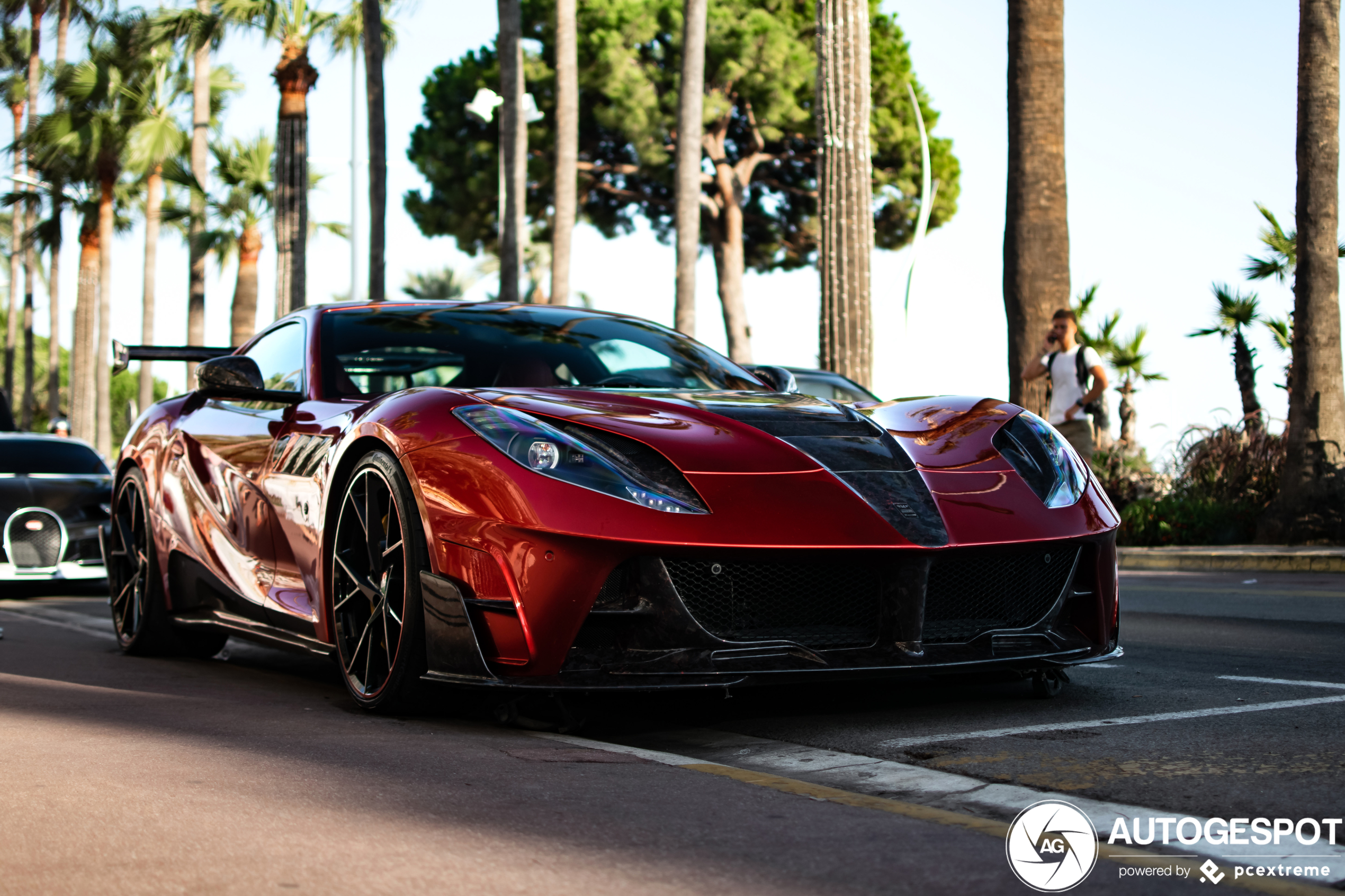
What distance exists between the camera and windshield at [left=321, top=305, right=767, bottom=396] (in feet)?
17.5

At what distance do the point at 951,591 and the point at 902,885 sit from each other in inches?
67.6

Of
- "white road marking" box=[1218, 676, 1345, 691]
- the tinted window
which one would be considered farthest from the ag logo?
the tinted window

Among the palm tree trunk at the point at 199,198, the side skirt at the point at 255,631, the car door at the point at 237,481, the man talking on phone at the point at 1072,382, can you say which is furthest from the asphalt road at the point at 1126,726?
the palm tree trunk at the point at 199,198

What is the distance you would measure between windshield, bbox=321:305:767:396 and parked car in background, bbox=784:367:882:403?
284 inches

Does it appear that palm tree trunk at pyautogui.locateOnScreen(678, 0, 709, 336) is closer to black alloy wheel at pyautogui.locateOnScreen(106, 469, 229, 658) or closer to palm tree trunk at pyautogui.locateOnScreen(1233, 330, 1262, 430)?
palm tree trunk at pyautogui.locateOnScreen(1233, 330, 1262, 430)

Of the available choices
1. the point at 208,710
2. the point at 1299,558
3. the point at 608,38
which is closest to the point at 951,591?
the point at 208,710

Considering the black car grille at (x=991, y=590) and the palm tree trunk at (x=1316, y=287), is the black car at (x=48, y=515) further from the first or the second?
the palm tree trunk at (x=1316, y=287)

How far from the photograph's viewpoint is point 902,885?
256cm

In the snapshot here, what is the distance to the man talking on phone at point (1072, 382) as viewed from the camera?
39.7ft

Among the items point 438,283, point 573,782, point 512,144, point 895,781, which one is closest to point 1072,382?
point 895,781

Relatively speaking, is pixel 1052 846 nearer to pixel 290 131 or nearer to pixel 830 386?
pixel 830 386

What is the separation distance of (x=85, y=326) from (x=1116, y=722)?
39.0 metres

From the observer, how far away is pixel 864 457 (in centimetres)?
433

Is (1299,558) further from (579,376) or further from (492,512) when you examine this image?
(492,512)
